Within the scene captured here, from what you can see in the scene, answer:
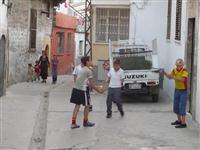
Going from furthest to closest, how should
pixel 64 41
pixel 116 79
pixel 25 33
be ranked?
pixel 64 41
pixel 25 33
pixel 116 79

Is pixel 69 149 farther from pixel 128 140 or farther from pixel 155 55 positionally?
pixel 155 55

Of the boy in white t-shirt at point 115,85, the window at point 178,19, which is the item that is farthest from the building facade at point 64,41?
the boy in white t-shirt at point 115,85

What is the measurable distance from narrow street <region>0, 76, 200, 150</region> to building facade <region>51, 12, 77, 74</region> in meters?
18.1

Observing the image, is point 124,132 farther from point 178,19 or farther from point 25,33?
point 25,33

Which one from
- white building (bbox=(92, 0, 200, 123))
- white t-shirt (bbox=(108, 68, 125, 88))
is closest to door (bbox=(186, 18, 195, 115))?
white building (bbox=(92, 0, 200, 123))

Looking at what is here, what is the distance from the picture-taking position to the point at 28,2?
2500 centimetres

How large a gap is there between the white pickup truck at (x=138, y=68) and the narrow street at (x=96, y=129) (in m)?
0.51

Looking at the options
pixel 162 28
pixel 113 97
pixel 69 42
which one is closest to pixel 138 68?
pixel 113 97

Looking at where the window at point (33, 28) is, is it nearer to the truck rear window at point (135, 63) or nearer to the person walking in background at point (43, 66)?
the person walking in background at point (43, 66)

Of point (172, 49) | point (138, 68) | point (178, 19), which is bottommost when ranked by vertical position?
point (138, 68)

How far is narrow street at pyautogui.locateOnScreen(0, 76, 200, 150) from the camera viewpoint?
9.34 meters

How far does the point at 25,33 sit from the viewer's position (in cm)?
2456

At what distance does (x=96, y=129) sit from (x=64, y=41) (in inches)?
1037

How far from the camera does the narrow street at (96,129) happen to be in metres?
9.34
